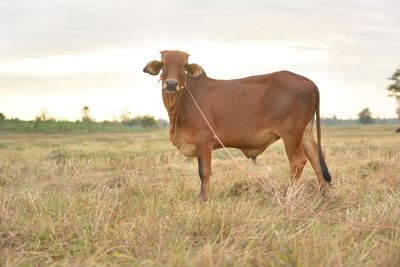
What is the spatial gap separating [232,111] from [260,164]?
5118 millimetres

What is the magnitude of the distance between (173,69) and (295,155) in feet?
6.92

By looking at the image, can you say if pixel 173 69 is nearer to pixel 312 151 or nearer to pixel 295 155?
pixel 295 155

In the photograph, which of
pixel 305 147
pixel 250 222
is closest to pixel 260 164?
pixel 305 147

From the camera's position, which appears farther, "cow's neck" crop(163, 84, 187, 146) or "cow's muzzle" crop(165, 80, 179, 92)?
"cow's neck" crop(163, 84, 187, 146)

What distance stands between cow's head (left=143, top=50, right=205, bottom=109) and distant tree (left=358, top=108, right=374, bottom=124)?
Result: 10685cm

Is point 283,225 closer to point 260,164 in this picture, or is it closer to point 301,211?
point 301,211

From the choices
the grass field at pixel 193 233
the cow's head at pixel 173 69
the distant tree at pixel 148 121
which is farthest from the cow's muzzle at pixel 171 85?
the distant tree at pixel 148 121

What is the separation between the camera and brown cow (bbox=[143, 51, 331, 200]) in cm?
703

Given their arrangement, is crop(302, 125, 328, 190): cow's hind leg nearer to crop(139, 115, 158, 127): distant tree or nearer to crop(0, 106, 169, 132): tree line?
crop(0, 106, 169, 132): tree line

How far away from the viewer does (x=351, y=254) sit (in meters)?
4.06

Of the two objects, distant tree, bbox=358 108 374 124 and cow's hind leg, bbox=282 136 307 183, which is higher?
distant tree, bbox=358 108 374 124

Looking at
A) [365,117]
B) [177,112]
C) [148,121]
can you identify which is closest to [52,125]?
[148,121]

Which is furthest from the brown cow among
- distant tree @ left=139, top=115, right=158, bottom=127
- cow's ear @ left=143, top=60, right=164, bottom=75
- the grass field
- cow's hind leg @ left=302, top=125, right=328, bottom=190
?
distant tree @ left=139, top=115, right=158, bottom=127

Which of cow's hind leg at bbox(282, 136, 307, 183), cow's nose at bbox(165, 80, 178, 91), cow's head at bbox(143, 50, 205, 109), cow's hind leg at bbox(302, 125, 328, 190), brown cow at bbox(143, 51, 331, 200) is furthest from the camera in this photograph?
cow's hind leg at bbox(302, 125, 328, 190)
